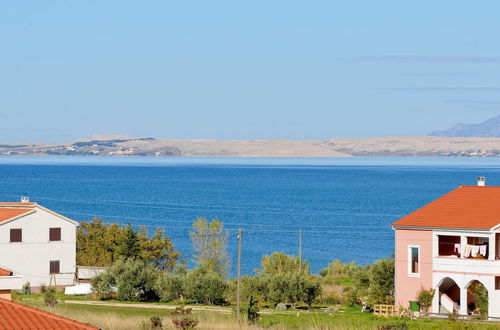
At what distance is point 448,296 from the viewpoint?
45844mm

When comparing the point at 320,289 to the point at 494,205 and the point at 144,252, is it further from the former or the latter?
the point at 144,252

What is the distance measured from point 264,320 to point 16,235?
26.8m

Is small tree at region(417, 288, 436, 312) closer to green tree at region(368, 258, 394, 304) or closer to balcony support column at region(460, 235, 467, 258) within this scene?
balcony support column at region(460, 235, 467, 258)

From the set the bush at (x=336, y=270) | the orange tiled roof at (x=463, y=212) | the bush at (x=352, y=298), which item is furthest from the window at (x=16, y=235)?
the orange tiled roof at (x=463, y=212)

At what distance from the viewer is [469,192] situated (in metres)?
48.2

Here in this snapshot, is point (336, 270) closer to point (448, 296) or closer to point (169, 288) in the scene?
point (169, 288)

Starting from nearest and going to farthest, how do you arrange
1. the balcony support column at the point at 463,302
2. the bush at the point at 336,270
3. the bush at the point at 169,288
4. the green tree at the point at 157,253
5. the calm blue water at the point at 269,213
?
1. the balcony support column at the point at 463,302
2. the bush at the point at 169,288
3. the green tree at the point at 157,253
4. the bush at the point at 336,270
5. the calm blue water at the point at 269,213

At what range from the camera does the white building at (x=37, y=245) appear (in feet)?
199

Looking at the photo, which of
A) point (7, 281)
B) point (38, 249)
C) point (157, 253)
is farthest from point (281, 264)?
point (7, 281)

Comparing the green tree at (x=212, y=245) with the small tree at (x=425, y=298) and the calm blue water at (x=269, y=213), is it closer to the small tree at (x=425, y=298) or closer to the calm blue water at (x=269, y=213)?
the calm blue water at (x=269, y=213)

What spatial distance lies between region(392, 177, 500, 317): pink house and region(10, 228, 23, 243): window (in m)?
25.0

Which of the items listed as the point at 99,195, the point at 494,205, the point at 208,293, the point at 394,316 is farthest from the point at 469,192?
the point at 99,195

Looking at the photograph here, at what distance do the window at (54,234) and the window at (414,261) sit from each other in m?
25.2

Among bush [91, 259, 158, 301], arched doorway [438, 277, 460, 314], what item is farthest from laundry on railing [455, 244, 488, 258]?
bush [91, 259, 158, 301]
